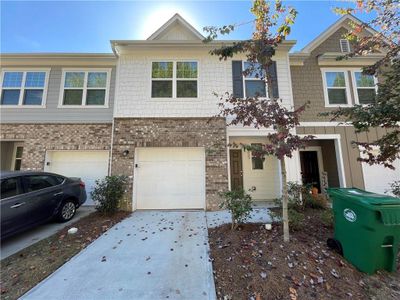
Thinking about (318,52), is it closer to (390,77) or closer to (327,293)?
(390,77)

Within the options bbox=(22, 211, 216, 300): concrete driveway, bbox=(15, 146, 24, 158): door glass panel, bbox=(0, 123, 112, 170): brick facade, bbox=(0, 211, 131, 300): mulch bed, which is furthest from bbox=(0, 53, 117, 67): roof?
bbox=(22, 211, 216, 300): concrete driveway

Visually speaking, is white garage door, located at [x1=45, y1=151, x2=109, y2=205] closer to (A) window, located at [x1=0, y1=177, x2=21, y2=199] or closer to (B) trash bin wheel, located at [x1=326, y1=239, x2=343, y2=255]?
(A) window, located at [x1=0, y1=177, x2=21, y2=199]

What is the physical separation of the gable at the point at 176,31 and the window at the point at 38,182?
22.2 ft

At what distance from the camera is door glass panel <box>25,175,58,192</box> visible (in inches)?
203

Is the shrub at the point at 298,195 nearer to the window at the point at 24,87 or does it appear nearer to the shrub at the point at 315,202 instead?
the shrub at the point at 315,202

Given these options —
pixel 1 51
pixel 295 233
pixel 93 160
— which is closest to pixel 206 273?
pixel 295 233

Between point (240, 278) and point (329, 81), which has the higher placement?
point (329, 81)

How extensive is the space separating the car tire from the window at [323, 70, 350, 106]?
1050cm

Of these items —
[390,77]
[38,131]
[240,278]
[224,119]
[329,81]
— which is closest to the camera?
[240,278]

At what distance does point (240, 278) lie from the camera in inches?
124

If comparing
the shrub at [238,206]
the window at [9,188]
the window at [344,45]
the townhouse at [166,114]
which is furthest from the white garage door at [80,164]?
the window at [344,45]

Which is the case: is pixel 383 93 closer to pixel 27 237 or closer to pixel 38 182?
pixel 38 182

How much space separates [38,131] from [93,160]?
8.51ft

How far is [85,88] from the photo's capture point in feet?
27.6
